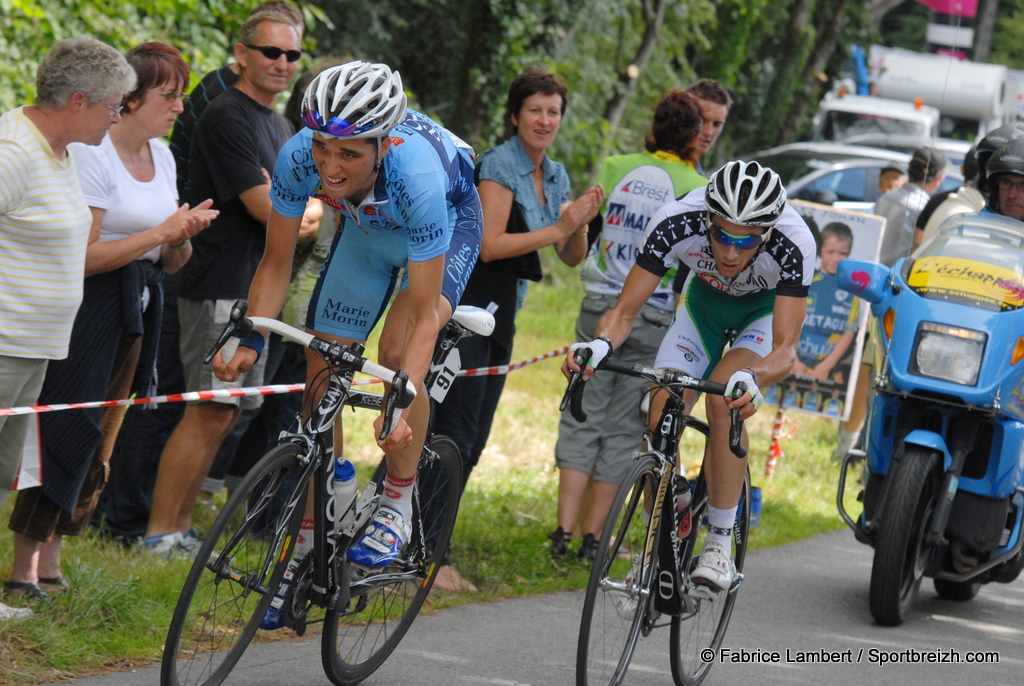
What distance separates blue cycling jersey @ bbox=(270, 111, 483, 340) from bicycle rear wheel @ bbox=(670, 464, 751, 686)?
56.2 inches

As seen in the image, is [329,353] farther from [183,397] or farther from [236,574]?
[183,397]

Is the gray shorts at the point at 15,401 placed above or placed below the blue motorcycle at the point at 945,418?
below

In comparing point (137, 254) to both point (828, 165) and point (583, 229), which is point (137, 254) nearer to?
point (583, 229)

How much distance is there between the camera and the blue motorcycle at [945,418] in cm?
585

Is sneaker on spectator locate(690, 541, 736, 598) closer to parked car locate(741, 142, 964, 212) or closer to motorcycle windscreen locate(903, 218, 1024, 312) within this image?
motorcycle windscreen locate(903, 218, 1024, 312)

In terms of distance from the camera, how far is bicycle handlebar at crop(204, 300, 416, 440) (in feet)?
12.6

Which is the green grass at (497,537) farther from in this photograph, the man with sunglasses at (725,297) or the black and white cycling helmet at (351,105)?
the black and white cycling helmet at (351,105)

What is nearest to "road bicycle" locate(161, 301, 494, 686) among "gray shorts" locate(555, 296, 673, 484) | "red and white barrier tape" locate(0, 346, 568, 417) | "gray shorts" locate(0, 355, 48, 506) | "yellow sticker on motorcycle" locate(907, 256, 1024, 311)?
"red and white barrier tape" locate(0, 346, 568, 417)

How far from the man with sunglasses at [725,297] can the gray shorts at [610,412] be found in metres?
1.27

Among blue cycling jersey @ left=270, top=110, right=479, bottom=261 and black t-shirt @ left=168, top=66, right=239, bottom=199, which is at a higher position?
black t-shirt @ left=168, top=66, right=239, bottom=199

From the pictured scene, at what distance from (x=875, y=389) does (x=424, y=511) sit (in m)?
2.66

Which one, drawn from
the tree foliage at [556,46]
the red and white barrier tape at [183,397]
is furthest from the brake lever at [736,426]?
the tree foliage at [556,46]

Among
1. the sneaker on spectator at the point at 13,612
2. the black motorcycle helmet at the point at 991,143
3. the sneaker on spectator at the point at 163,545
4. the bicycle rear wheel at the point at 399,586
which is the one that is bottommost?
the sneaker on spectator at the point at 13,612

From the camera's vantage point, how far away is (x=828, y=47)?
27594mm
